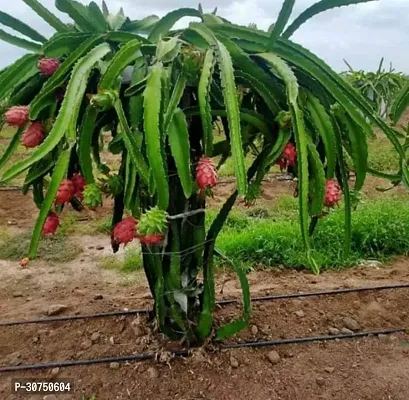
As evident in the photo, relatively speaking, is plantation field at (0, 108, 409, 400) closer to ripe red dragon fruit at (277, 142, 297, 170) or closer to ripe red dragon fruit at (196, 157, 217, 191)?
ripe red dragon fruit at (277, 142, 297, 170)

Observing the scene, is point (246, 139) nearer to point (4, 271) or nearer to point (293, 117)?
point (293, 117)

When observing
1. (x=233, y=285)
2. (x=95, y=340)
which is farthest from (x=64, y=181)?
(x=233, y=285)

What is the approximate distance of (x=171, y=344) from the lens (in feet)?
6.34

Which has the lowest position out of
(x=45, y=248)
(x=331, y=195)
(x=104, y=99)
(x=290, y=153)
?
(x=45, y=248)

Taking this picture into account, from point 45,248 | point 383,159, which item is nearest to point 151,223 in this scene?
point 45,248

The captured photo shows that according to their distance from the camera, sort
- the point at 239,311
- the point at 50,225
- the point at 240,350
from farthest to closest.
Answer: the point at 239,311 < the point at 240,350 < the point at 50,225

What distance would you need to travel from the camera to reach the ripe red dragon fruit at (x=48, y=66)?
154 cm

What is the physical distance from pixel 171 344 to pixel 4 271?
1.62 meters

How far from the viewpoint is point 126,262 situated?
10.5ft

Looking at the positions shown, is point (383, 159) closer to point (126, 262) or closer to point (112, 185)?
point (126, 262)

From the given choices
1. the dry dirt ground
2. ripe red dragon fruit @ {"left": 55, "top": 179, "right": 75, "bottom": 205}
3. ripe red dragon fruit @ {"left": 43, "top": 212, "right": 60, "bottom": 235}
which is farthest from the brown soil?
ripe red dragon fruit @ {"left": 55, "top": 179, "right": 75, "bottom": 205}

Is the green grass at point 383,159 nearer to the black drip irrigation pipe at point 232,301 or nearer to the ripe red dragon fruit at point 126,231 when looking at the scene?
the black drip irrigation pipe at point 232,301

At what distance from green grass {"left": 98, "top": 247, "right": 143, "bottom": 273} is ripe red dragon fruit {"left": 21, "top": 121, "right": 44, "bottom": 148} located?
5.63ft

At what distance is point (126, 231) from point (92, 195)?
120 mm
